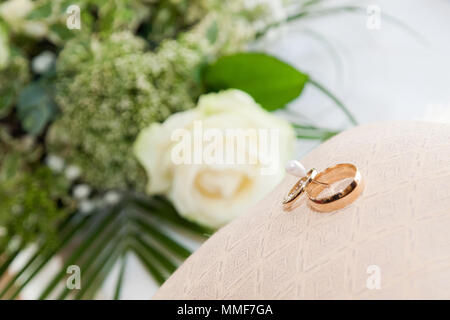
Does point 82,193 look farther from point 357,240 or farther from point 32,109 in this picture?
point 357,240

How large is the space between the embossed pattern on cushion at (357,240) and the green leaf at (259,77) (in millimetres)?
259

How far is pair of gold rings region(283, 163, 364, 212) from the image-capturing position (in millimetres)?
316

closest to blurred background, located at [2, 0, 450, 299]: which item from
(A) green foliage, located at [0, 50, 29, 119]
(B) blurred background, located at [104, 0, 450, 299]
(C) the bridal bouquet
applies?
(B) blurred background, located at [104, 0, 450, 299]

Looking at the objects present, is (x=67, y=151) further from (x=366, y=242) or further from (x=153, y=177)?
(x=366, y=242)

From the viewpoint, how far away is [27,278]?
0.54 metres

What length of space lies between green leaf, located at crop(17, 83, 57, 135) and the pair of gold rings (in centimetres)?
40

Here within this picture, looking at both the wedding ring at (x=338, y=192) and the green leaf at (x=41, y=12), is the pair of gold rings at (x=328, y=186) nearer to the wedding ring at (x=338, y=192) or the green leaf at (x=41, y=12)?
the wedding ring at (x=338, y=192)

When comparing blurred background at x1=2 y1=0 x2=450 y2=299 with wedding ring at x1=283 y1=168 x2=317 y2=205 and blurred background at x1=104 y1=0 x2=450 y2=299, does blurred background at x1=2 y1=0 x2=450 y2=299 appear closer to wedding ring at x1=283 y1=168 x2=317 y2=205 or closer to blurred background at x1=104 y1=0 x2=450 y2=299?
blurred background at x1=104 y1=0 x2=450 y2=299

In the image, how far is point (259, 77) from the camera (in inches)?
25.0

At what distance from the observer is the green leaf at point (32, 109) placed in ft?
2.07

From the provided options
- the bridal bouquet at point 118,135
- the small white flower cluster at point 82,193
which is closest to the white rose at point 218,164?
the bridal bouquet at point 118,135

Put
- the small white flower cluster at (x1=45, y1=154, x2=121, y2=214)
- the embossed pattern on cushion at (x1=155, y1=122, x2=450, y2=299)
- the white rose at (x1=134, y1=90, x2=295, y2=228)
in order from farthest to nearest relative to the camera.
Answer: the small white flower cluster at (x1=45, y1=154, x2=121, y2=214) → the white rose at (x1=134, y1=90, x2=295, y2=228) → the embossed pattern on cushion at (x1=155, y1=122, x2=450, y2=299)

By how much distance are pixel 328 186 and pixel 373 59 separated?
0.52 meters

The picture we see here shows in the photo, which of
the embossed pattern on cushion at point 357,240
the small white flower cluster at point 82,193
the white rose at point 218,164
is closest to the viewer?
the embossed pattern on cushion at point 357,240
